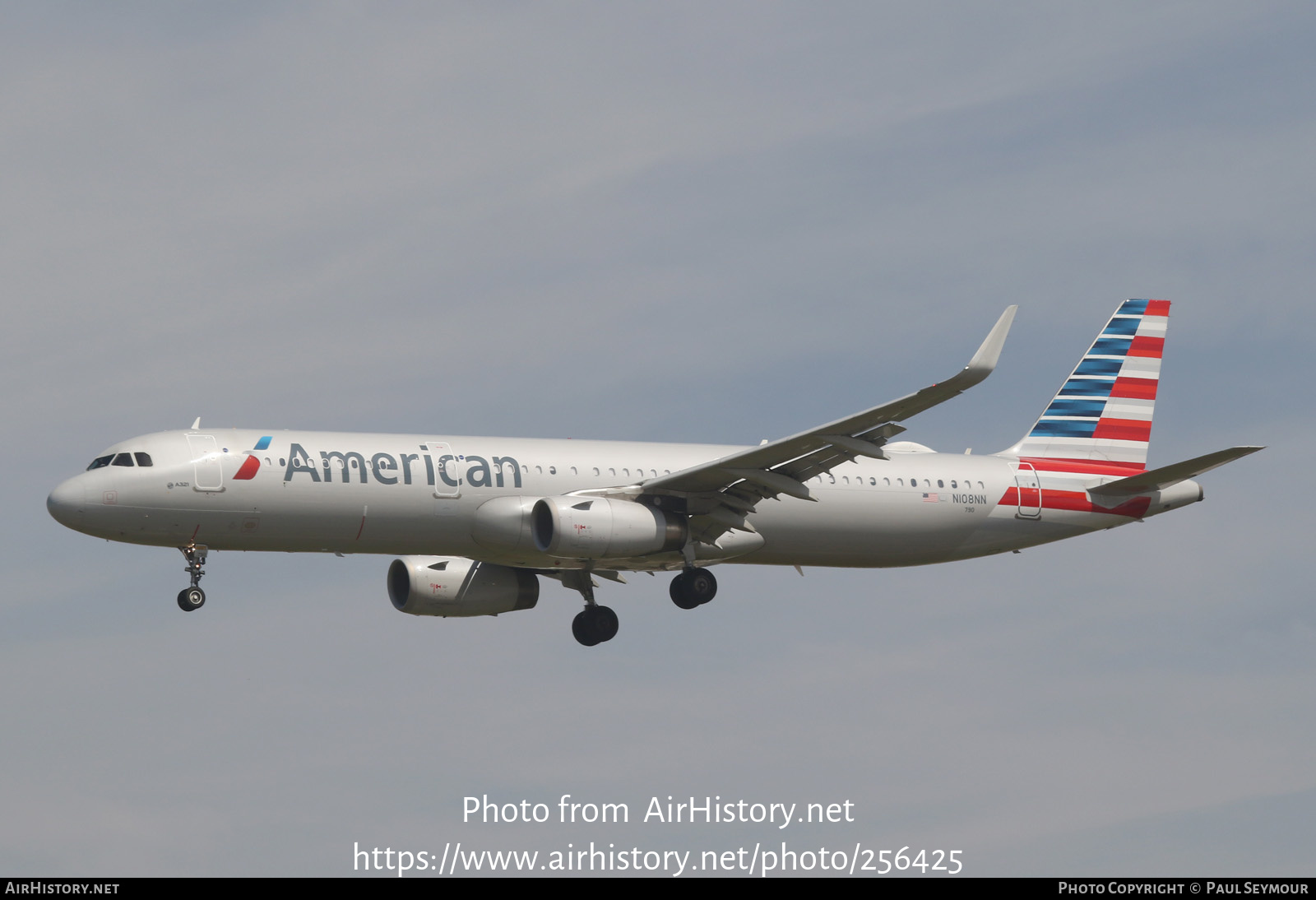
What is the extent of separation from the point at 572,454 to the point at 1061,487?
13863 mm

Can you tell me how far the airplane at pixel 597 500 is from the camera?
126 feet

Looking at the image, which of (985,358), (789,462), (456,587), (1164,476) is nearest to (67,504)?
(456,587)

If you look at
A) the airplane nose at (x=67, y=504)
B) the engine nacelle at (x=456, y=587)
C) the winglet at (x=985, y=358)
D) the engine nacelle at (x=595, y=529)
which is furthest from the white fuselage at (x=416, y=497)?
the winglet at (x=985, y=358)

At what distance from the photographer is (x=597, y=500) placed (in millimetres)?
39438

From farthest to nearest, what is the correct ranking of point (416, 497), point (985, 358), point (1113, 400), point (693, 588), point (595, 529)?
1. point (1113, 400)
2. point (693, 588)
3. point (416, 497)
4. point (595, 529)
5. point (985, 358)

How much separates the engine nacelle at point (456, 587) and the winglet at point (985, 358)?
15.7 meters

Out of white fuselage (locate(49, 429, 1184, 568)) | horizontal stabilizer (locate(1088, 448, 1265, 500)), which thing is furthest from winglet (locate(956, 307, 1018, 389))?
white fuselage (locate(49, 429, 1184, 568))

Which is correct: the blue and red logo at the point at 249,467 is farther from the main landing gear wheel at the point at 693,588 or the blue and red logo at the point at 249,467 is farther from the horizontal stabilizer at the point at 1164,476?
the horizontal stabilizer at the point at 1164,476

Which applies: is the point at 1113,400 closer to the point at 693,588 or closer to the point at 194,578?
the point at 693,588

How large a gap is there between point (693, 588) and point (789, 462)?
4067 mm

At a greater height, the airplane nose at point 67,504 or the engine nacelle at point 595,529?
the engine nacelle at point 595,529

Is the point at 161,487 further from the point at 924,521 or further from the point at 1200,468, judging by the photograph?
the point at 1200,468

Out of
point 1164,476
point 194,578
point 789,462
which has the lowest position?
point 194,578

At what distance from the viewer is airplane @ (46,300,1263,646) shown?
38375 millimetres
